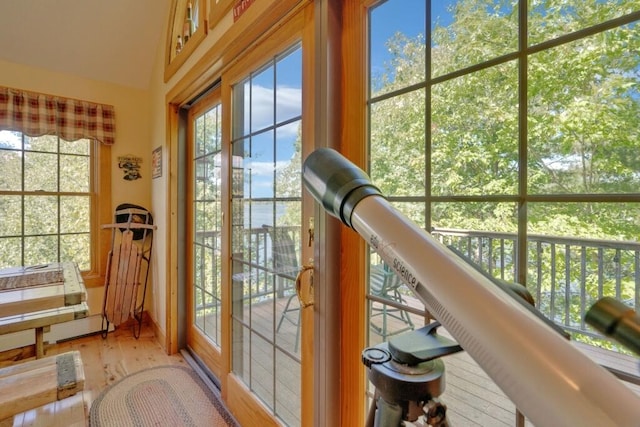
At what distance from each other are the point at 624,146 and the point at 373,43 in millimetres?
680

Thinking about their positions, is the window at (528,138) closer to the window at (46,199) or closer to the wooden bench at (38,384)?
the wooden bench at (38,384)

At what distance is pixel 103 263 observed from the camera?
8.61ft

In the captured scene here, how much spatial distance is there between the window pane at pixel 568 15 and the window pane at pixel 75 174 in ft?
10.3

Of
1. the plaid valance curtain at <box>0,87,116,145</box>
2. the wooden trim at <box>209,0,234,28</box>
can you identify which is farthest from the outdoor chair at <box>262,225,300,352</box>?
the plaid valance curtain at <box>0,87,116,145</box>

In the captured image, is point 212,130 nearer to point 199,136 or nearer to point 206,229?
point 199,136

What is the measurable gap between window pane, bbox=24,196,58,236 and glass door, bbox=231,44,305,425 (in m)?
1.89

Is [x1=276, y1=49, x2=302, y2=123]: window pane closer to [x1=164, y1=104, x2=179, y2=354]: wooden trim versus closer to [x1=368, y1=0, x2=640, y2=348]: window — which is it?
[x1=368, y1=0, x2=640, y2=348]: window

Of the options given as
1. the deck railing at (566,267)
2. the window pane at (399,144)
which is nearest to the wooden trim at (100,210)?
the window pane at (399,144)

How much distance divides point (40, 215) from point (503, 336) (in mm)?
3206

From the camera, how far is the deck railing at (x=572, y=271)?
21.1 inches

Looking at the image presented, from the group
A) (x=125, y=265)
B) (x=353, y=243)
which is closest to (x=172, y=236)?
(x=125, y=265)

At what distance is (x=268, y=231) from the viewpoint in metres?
1.37

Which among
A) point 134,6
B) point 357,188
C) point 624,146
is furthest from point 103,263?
point 624,146

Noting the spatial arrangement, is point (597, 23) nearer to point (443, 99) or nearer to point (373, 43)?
point (443, 99)
